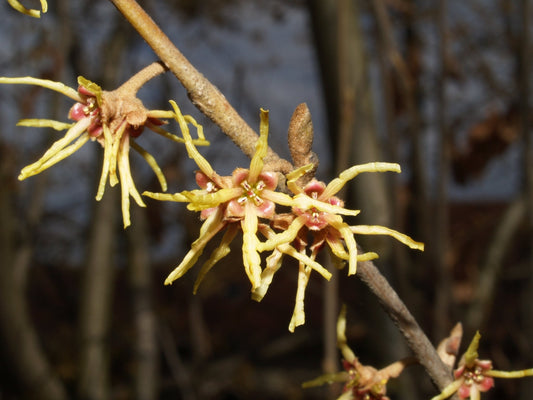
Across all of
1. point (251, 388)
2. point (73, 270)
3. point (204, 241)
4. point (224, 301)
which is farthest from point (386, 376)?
point (224, 301)

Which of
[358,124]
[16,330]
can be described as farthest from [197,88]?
[16,330]

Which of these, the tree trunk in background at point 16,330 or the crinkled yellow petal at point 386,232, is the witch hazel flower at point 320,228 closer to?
the crinkled yellow petal at point 386,232

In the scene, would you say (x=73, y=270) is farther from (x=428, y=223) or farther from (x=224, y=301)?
(x=428, y=223)

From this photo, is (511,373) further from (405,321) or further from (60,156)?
(60,156)

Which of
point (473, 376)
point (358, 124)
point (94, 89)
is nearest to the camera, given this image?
point (94, 89)

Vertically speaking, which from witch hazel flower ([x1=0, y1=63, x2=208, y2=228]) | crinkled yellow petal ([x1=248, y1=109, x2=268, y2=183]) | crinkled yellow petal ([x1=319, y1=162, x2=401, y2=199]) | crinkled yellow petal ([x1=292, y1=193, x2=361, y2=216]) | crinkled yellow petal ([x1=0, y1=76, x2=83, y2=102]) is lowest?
crinkled yellow petal ([x1=292, y1=193, x2=361, y2=216])

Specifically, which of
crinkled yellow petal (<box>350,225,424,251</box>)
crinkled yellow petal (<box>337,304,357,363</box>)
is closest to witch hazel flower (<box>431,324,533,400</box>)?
crinkled yellow petal (<box>337,304,357,363</box>)

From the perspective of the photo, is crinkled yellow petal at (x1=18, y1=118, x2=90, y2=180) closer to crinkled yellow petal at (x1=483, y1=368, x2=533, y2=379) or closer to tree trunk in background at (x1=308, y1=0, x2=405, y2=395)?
crinkled yellow petal at (x1=483, y1=368, x2=533, y2=379)
